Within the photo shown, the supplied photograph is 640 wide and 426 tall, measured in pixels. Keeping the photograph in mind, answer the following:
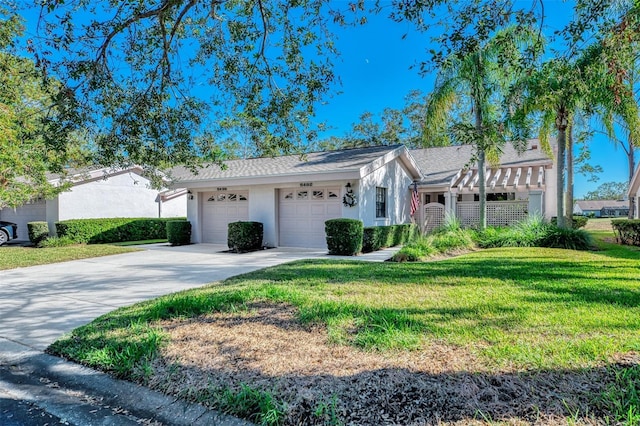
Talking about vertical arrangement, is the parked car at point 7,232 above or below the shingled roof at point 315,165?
below

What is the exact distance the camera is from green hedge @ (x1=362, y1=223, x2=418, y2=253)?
12.6m

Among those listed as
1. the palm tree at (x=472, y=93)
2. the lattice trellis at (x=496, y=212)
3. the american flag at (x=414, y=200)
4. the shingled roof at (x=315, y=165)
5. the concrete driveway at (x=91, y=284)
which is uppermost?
the palm tree at (x=472, y=93)

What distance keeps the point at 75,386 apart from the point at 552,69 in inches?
309

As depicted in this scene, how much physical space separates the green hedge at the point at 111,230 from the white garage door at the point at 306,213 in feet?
30.8

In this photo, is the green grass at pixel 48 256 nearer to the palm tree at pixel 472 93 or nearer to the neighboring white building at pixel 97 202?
the neighboring white building at pixel 97 202

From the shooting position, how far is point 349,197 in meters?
13.1

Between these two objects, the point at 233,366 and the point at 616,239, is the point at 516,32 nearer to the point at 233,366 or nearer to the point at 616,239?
the point at 233,366

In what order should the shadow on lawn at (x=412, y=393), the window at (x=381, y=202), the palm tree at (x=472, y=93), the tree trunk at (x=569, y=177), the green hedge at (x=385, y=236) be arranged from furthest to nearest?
the tree trunk at (x=569, y=177)
the window at (x=381, y=202)
the green hedge at (x=385, y=236)
the palm tree at (x=472, y=93)
the shadow on lawn at (x=412, y=393)

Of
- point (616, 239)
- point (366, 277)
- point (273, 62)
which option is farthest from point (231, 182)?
point (616, 239)

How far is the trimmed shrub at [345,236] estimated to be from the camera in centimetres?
1172

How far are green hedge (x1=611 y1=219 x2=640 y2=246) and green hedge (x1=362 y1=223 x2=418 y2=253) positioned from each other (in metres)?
7.71

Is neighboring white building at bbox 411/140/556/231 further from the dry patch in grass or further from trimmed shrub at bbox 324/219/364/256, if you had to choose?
the dry patch in grass

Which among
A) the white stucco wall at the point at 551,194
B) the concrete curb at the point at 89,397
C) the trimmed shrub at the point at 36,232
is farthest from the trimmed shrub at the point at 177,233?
the white stucco wall at the point at 551,194

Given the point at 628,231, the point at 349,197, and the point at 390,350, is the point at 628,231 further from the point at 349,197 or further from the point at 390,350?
the point at 390,350
